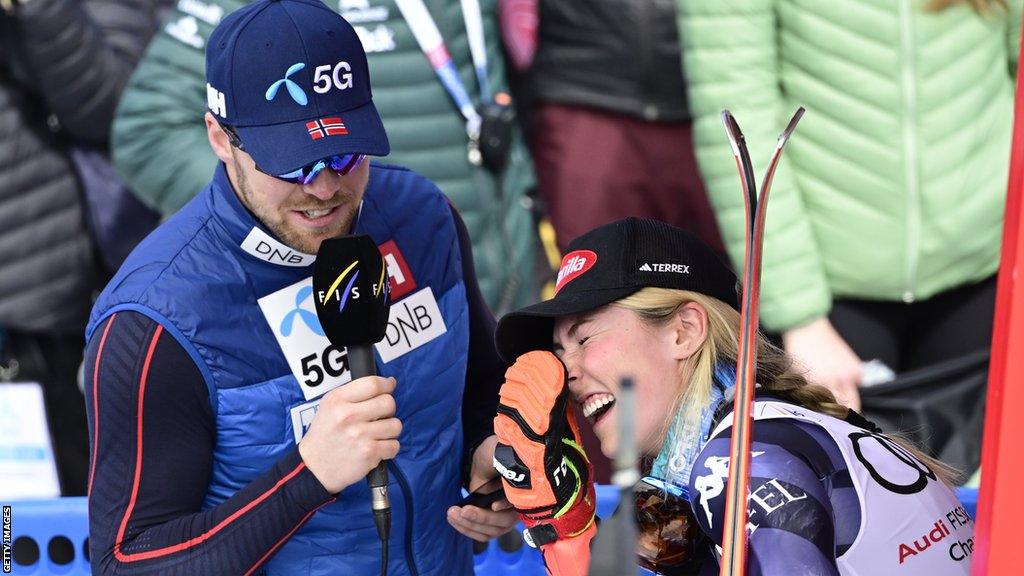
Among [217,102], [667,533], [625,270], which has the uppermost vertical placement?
[217,102]

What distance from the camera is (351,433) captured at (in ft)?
7.20

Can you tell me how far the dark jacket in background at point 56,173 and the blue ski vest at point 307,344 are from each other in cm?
174

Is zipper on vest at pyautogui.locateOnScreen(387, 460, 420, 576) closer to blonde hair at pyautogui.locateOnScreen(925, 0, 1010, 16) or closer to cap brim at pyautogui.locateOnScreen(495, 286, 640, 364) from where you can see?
cap brim at pyautogui.locateOnScreen(495, 286, 640, 364)

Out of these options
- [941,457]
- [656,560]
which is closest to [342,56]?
[656,560]

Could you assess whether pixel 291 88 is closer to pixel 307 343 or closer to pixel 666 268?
pixel 307 343

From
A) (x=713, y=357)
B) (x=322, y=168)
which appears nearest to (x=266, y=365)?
(x=322, y=168)

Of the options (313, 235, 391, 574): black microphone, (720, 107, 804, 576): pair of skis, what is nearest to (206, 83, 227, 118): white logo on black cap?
(313, 235, 391, 574): black microphone

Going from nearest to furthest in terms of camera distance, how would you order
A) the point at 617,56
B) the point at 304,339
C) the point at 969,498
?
the point at 304,339, the point at 969,498, the point at 617,56

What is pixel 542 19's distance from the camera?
4133 mm

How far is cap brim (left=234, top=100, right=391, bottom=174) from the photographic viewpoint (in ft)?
7.38

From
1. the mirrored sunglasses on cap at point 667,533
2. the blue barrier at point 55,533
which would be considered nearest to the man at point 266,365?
the mirrored sunglasses on cap at point 667,533

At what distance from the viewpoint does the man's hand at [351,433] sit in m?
2.20

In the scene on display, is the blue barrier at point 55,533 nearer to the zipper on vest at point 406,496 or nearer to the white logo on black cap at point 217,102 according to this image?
the zipper on vest at point 406,496

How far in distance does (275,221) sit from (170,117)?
1632mm
